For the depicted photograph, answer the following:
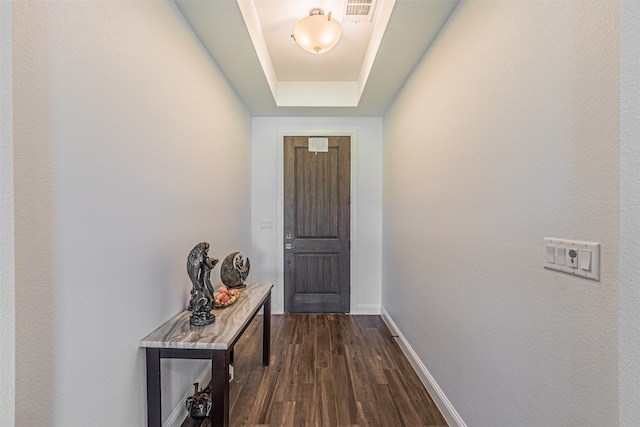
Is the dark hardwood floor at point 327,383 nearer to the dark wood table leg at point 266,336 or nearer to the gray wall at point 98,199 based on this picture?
the dark wood table leg at point 266,336

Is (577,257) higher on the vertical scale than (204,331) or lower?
higher

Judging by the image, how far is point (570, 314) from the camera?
926mm

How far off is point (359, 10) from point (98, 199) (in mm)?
1996

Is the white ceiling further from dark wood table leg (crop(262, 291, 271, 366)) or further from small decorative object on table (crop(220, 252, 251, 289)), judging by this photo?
dark wood table leg (crop(262, 291, 271, 366))

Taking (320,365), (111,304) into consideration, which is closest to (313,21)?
(111,304)

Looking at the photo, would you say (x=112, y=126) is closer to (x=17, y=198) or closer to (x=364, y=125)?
(x=17, y=198)

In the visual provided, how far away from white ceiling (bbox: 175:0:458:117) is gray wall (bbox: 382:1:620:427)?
24cm

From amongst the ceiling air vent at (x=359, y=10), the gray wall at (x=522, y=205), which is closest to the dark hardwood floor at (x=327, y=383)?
the gray wall at (x=522, y=205)

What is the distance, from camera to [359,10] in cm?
204

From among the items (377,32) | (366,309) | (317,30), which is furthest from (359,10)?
(366,309)

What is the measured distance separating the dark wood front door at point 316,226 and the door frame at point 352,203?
0.04 m

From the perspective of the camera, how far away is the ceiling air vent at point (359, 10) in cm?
197

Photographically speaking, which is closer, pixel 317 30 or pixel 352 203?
pixel 317 30

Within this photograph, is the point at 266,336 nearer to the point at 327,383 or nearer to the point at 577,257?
the point at 327,383
